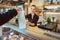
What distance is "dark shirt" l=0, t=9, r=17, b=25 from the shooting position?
4.09 ft

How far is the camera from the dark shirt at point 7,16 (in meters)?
1.25

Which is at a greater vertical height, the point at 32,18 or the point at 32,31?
the point at 32,18

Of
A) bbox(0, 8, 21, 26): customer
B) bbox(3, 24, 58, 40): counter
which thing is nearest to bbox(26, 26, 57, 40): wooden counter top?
bbox(3, 24, 58, 40): counter

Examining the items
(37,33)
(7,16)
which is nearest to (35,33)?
(37,33)

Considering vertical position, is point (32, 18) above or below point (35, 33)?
above

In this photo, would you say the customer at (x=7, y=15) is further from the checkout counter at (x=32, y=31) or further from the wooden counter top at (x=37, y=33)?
the wooden counter top at (x=37, y=33)

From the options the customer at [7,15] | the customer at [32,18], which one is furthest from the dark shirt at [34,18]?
the customer at [7,15]

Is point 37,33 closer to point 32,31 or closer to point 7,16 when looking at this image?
point 32,31

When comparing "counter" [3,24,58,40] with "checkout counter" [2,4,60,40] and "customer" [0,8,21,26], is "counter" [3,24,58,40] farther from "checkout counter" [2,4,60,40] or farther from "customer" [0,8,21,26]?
"customer" [0,8,21,26]

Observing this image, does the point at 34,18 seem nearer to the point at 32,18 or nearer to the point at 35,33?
the point at 32,18

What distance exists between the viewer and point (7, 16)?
1.26 m

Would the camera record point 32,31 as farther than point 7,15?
No

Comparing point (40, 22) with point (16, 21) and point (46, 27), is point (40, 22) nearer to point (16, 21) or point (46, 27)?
point (46, 27)

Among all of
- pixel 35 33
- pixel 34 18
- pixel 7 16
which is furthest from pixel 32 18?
pixel 7 16
